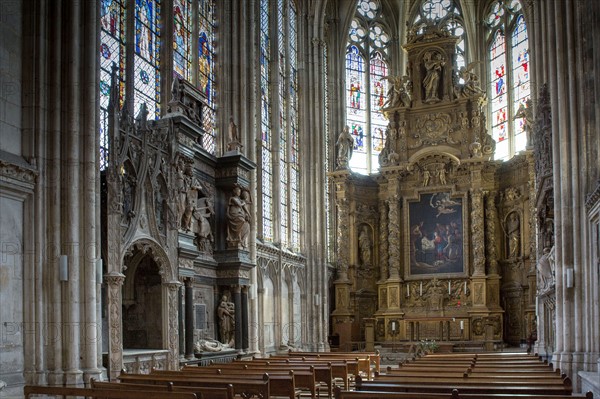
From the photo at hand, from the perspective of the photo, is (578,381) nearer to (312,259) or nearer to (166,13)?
(166,13)

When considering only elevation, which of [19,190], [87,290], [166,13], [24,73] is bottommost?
[87,290]

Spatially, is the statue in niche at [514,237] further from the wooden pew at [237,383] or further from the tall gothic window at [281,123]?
the wooden pew at [237,383]

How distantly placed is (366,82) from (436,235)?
393 inches

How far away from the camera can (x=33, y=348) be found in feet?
49.6

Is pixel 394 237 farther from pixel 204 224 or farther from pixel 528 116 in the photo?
pixel 204 224

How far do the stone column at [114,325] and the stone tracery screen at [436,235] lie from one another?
22.6 m

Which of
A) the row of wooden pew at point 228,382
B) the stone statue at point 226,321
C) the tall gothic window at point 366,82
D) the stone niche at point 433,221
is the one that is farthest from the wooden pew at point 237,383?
the tall gothic window at point 366,82

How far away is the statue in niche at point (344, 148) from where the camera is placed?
38750 millimetres

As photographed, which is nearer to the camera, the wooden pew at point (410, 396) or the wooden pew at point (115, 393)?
the wooden pew at point (410, 396)

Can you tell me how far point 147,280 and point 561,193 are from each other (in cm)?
1082

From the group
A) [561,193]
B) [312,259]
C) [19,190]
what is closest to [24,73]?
[19,190]

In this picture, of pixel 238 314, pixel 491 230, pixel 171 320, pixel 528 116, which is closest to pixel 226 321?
pixel 238 314

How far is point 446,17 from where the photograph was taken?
4316 centimetres

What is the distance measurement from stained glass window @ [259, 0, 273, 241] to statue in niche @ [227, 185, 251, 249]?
5.74m
